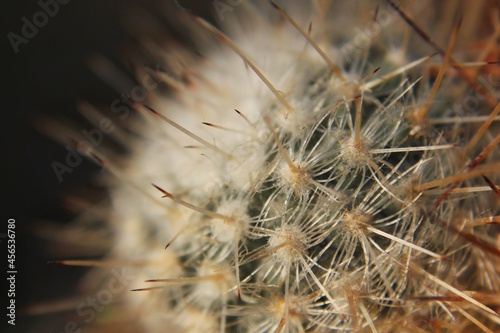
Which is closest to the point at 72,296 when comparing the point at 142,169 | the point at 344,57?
the point at 142,169

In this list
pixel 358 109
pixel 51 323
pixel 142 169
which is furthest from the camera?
pixel 51 323

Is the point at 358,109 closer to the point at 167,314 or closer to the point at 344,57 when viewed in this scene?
the point at 344,57

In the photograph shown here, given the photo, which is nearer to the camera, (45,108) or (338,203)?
(338,203)

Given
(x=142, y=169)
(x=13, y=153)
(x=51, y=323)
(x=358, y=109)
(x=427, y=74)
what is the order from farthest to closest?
(x=13, y=153) < (x=51, y=323) < (x=142, y=169) < (x=427, y=74) < (x=358, y=109)

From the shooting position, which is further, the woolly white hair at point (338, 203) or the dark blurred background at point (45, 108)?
the dark blurred background at point (45, 108)

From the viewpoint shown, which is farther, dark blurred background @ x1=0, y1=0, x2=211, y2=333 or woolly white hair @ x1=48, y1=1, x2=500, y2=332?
dark blurred background @ x1=0, y1=0, x2=211, y2=333

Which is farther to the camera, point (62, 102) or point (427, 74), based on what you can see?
point (62, 102)

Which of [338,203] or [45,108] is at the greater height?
[45,108]

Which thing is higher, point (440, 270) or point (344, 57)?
point (344, 57)
